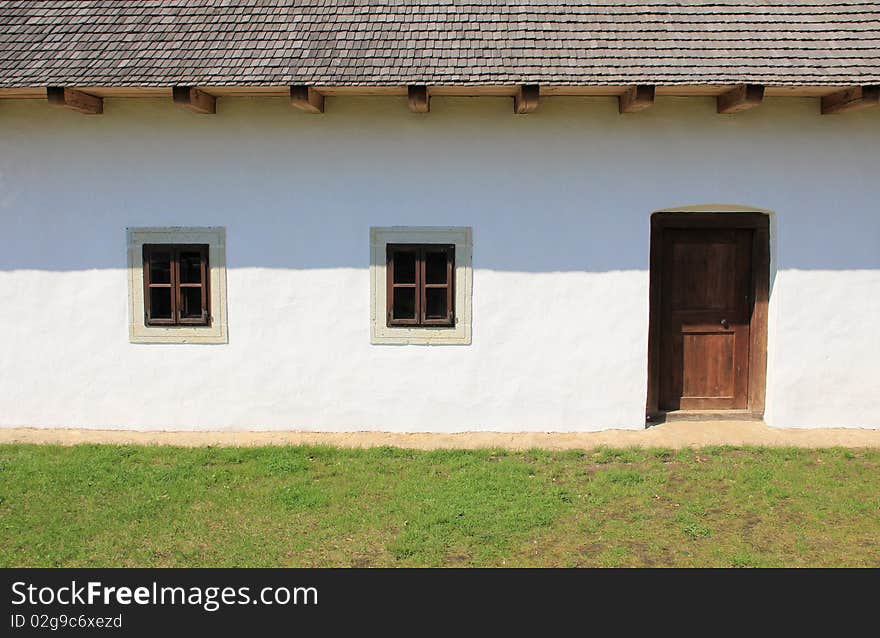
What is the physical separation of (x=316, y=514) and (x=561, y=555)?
70.8 inches

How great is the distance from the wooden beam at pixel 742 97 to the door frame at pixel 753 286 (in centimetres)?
111

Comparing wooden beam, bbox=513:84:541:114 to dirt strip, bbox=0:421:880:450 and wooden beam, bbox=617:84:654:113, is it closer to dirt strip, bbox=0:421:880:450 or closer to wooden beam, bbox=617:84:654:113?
wooden beam, bbox=617:84:654:113

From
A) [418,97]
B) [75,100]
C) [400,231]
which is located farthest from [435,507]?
[75,100]

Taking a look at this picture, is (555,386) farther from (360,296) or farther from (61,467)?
(61,467)

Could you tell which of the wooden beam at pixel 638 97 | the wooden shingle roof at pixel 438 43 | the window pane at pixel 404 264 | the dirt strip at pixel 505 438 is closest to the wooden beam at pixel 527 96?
the wooden shingle roof at pixel 438 43

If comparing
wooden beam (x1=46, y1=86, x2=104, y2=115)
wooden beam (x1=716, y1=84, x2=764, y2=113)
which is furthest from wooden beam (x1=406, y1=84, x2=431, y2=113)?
wooden beam (x1=46, y1=86, x2=104, y2=115)

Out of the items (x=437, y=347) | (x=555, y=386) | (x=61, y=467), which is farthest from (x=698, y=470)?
(x=61, y=467)

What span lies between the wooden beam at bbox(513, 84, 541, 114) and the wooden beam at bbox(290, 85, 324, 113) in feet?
6.20

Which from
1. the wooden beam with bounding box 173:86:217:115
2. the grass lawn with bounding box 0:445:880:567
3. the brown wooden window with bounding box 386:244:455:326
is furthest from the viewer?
the brown wooden window with bounding box 386:244:455:326

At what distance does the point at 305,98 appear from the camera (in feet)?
22.4

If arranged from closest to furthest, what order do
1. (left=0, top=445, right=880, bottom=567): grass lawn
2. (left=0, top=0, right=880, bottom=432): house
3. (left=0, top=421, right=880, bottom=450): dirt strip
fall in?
(left=0, top=445, right=880, bottom=567): grass lawn < (left=0, top=421, right=880, bottom=450): dirt strip < (left=0, top=0, right=880, bottom=432): house

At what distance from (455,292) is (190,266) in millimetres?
2712

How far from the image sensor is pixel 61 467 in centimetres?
646

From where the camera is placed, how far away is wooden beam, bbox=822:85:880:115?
671 centimetres
